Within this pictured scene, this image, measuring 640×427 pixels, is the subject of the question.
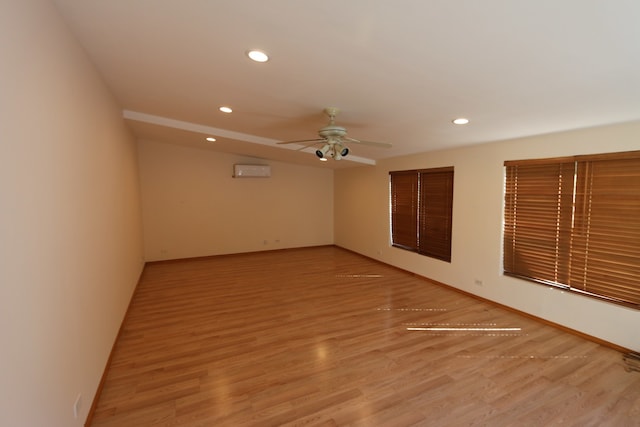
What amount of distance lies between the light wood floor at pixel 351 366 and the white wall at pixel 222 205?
7.31 feet

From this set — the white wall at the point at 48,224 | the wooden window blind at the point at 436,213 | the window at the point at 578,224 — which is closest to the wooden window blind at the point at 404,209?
the wooden window blind at the point at 436,213

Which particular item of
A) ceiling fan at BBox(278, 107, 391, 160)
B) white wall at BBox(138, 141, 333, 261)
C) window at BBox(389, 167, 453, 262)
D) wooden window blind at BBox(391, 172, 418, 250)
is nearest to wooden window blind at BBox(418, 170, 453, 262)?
window at BBox(389, 167, 453, 262)

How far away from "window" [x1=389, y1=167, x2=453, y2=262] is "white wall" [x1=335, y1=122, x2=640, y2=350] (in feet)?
0.51

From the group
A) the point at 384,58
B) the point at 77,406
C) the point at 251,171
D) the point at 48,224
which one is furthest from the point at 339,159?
the point at 251,171

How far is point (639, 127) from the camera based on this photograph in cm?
272

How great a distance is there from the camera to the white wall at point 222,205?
6164 millimetres

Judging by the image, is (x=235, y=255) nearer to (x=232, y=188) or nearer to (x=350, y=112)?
(x=232, y=188)

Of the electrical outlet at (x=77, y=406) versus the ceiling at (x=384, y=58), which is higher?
the ceiling at (x=384, y=58)

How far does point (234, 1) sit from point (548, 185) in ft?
12.6

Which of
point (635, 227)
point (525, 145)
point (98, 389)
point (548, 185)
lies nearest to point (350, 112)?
point (525, 145)

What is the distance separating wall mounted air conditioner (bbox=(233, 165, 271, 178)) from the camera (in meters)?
6.67

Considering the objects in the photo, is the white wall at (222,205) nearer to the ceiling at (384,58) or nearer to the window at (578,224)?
the ceiling at (384,58)

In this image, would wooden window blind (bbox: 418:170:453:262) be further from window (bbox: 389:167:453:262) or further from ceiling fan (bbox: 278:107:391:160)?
ceiling fan (bbox: 278:107:391:160)

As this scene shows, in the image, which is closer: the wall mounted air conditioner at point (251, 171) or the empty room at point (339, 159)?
the empty room at point (339, 159)
